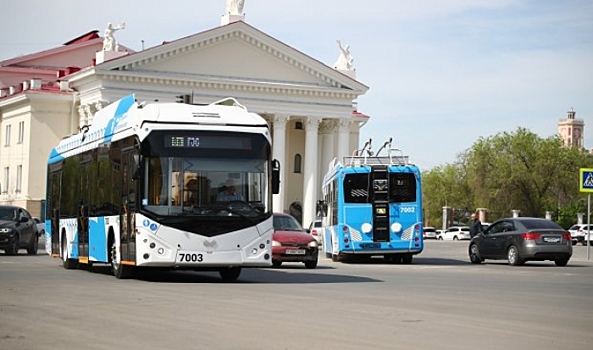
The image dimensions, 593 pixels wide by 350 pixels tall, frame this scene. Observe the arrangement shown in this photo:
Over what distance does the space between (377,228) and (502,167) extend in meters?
77.3

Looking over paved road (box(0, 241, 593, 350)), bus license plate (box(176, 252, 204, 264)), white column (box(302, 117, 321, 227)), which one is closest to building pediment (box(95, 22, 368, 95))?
white column (box(302, 117, 321, 227))

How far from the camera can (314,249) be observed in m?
32.4

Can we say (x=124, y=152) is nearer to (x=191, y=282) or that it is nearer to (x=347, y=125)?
(x=191, y=282)

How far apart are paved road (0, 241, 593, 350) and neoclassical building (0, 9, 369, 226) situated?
2388 inches

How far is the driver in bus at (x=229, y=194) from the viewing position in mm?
22141

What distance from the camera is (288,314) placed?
15.1 metres

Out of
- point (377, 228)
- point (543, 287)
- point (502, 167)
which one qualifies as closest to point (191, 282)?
point (543, 287)

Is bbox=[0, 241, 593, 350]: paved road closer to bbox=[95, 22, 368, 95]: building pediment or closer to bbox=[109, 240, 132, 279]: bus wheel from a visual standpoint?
bbox=[109, 240, 132, 279]: bus wheel

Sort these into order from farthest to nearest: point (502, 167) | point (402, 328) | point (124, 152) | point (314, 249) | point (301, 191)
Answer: point (502, 167) → point (301, 191) → point (314, 249) → point (124, 152) → point (402, 328)

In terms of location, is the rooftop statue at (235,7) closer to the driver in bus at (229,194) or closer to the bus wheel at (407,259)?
the bus wheel at (407,259)

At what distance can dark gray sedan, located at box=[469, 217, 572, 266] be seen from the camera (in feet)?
115

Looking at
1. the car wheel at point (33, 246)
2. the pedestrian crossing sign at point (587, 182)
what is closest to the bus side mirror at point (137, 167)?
the car wheel at point (33, 246)

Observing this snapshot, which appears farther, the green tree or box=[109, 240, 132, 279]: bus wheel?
the green tree

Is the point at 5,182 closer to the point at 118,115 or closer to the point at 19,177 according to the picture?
the point at 19,177
